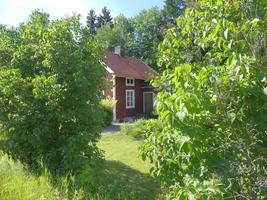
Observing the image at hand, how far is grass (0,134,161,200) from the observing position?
A: 5.75 metres

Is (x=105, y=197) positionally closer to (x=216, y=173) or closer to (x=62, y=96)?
(x=62, y=96)

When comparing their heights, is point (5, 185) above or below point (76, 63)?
below

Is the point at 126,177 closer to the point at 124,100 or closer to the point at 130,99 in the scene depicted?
the point at 124,100

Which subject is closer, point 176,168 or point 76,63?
point 176,168

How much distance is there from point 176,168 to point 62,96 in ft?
15.1

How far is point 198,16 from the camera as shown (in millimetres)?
3959

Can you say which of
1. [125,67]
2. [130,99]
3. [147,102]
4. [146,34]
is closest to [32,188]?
[130,99]

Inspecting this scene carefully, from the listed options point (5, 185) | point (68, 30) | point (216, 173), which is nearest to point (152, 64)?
point (68, 30)

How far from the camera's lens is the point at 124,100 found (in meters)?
26.8

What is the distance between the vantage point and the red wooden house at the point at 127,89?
2560 cm

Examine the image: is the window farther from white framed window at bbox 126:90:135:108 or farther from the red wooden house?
white framed window at bbox 126:90:135:108

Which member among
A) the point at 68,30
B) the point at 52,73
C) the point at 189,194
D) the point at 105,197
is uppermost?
the point at 68,30

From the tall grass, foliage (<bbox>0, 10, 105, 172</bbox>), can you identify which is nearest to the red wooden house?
foliage (<bbox>0, 10, 105, 172</bbox>)

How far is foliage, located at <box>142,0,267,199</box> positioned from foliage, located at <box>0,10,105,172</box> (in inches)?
162
